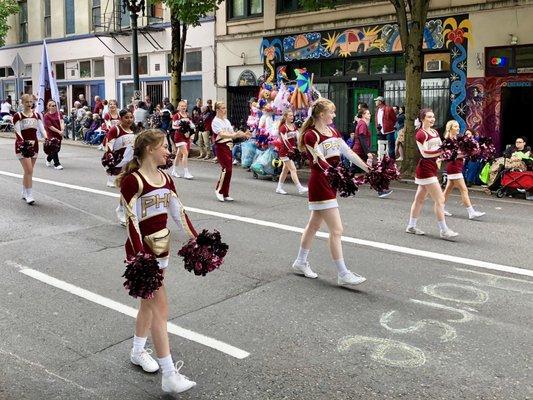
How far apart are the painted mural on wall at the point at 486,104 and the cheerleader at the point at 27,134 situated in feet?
39.9

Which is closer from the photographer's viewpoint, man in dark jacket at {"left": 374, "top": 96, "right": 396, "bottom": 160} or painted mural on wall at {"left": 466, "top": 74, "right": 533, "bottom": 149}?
painted mural on wall at {"left": 466, "top": 74, "right": 533, "bottom": 149}

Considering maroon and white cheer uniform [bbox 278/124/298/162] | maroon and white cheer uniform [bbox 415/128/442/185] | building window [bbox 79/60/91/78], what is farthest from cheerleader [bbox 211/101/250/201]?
building window [bbox 79/60/91/78]

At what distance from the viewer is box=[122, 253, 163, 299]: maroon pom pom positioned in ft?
13.2

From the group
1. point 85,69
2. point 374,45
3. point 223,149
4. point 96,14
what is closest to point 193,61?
point 96,14

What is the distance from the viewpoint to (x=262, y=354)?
4887mm

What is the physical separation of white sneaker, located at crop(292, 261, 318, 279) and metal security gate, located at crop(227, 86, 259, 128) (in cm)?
1846

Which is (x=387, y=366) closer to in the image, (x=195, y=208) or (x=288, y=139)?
(x=195, y=208)

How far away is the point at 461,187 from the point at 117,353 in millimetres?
6902

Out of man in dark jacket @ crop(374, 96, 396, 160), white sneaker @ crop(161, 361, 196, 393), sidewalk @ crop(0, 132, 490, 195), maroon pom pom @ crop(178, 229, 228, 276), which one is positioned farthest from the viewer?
man in dark jacket @ crop(374, 96, 396, 160)

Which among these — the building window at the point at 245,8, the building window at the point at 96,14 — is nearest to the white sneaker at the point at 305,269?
the building window at the point at 245,8

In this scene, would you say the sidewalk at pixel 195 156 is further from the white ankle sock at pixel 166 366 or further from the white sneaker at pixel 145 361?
the white ankle sock at pixel 166 366

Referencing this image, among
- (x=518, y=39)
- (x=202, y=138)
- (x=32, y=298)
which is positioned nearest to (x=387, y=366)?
(x=32, y=298)

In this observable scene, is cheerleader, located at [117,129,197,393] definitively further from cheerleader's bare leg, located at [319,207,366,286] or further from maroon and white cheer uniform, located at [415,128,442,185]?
maroon and white cheer uniform, located at [415,128,442,185]

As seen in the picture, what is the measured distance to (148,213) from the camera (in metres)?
4.43
